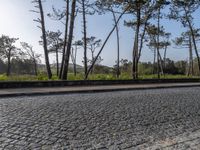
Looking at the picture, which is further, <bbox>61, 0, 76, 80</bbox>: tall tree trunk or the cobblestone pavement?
<bbox>61, 0, 76, 80</bbox>: tall tree trunk

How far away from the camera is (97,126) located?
693 centimetres

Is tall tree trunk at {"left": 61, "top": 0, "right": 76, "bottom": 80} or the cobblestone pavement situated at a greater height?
tall tree trunk at {"left": 61, "top": 0, "right": 76, "bottom": 80}

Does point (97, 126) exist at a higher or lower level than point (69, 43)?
lower

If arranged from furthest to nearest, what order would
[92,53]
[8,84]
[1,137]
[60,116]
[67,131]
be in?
[92,53]
[8,84]
[60,116]
[67,131]
[1,137]

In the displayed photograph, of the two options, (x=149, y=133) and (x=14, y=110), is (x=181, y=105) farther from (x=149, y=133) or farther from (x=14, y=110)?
(x=14, y=110)

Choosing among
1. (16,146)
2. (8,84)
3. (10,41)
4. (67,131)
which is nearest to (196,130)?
(67,131)

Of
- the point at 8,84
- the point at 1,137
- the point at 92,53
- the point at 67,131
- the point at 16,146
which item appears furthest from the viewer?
the point at 92,53

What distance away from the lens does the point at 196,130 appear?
7.08 metres

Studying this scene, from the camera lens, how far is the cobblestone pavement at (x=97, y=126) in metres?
5.64

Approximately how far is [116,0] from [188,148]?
21.9 meters

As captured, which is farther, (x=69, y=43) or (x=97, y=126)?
(x=69, y=43)

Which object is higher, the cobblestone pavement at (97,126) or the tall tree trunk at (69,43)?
the tall tree trunk at (69,43)

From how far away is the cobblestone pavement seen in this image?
564 cm

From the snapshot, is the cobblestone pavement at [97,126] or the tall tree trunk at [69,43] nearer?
the cobblestone pavement at [97,126]
